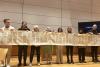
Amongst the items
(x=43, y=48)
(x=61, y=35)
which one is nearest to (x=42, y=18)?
(x=43, y=48)

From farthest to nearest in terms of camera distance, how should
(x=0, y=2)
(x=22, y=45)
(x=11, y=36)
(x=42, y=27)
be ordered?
(x=42, y=27) < (x=0, y=2) < (x=22, y=45) < (x=11, y=36)

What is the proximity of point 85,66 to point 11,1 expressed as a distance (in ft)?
24.0

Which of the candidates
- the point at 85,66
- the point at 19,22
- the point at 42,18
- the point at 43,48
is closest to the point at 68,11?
the point at 42,18

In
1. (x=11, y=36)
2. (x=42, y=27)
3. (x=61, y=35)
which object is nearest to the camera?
(x=11, y=36)

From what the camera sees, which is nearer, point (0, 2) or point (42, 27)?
point (0, 2)

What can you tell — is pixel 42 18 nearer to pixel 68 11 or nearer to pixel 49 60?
pixel 68 11

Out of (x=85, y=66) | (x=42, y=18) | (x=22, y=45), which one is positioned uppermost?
(x=42, y=18)

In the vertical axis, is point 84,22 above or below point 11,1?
below

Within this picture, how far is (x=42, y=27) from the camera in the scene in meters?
16.9

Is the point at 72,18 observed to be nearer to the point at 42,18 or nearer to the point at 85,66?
the point at 42,18

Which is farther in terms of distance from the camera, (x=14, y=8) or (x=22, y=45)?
(x=14, y=8)

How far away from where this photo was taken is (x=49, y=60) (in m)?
11.5

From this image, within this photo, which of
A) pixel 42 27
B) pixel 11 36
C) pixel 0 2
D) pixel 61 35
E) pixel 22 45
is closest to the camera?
pixel 11 36

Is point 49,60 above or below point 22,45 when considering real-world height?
below
